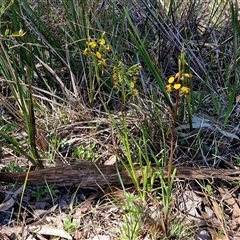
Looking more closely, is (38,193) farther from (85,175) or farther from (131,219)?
(131,219)

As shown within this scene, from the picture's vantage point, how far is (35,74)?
2168 mm

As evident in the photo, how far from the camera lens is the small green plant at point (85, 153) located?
1.84 meters

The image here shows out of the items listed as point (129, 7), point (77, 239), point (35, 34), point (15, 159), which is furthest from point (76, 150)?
point (129, 7)

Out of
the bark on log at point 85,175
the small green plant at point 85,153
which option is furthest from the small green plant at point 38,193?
the small green plant at point 85,153

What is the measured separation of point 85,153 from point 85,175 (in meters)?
0.14

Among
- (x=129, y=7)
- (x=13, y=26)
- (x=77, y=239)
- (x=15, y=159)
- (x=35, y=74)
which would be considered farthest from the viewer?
(x=129, y=7)

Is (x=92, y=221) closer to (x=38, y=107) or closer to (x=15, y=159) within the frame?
(x=15, y=159)

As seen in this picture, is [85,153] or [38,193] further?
[85,153]

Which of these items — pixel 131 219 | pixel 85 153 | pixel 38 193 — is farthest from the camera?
pixel 85 153

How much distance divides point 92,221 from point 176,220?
11.8 inches

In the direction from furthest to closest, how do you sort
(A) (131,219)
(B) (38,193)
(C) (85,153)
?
(C) (85,153), (B) (38,193), (A) (131,219)

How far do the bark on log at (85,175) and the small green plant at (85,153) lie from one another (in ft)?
0.33

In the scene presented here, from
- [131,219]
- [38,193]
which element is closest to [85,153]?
[38,193]

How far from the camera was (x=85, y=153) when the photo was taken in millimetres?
1846
